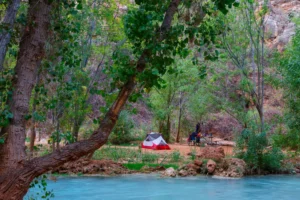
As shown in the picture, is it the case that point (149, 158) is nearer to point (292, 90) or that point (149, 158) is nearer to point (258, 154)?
point (258, 154)

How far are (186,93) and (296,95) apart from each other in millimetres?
10018

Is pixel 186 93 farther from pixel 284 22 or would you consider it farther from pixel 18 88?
pixel 18 88

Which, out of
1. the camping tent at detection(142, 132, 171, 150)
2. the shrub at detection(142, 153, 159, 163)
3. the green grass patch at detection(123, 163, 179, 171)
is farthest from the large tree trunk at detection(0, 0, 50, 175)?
the camping tent at detection(142, 132, 171, 150)

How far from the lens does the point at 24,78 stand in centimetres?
346

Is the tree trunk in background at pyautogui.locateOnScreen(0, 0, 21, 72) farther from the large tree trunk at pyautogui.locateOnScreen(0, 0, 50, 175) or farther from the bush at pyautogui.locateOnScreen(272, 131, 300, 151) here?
the bush at pyautogui.locateOnScreen(272, 131, 300, 151)

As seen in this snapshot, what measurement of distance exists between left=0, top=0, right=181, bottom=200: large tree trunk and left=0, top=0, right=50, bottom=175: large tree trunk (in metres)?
0.09

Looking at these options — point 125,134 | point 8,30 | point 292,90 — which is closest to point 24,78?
point 8,30

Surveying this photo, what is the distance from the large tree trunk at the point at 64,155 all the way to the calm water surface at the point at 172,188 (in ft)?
21.2

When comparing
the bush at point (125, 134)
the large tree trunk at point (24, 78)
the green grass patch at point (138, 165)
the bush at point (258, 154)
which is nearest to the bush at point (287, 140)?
the bush at point (258, 154)

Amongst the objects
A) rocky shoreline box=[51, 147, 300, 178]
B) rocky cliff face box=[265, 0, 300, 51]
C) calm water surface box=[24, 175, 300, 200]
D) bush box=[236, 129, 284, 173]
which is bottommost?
calm water surface box=[24, 175, 300, 200]

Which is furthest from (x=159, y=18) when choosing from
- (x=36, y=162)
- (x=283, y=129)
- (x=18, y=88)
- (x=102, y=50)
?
(x=283, y=129)

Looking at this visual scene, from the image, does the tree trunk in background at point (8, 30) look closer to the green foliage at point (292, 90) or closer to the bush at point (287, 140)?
the green foliage at point (292, 90)

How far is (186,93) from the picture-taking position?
24.9 meters

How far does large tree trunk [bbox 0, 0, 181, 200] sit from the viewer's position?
10.7 feet
